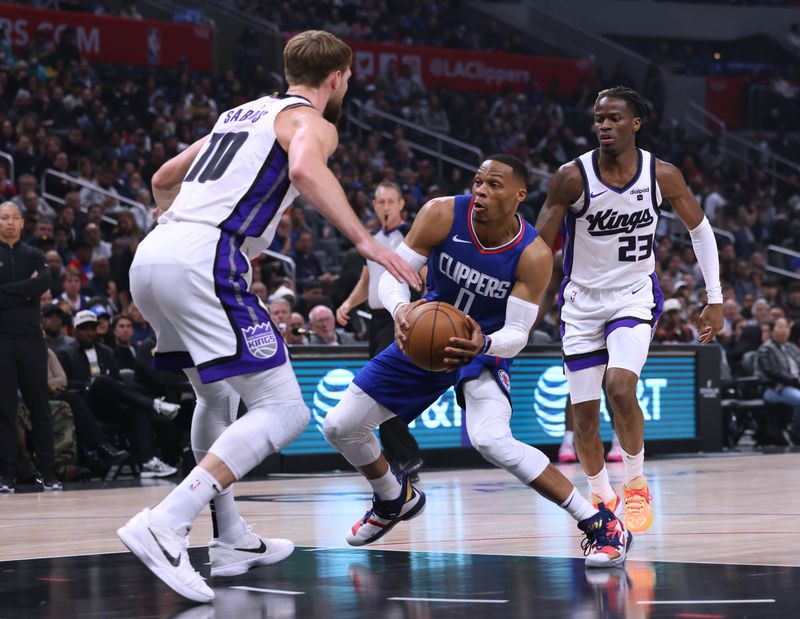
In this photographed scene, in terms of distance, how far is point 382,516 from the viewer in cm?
617

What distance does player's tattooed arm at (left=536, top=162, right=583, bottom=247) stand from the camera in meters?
6.78

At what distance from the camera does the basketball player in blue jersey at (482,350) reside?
5.78 metres

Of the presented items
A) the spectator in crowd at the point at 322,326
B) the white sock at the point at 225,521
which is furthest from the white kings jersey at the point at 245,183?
the spectator in crowd at the point at 322,326

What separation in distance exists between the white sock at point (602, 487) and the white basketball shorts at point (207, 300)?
7.58 ft

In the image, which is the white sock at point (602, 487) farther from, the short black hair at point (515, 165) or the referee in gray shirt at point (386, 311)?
the referee in gray shirt at point (386, 311)

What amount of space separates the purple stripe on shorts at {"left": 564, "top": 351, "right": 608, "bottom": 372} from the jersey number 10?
2.52 m

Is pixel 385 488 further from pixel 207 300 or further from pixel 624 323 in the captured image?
pixel 207 300

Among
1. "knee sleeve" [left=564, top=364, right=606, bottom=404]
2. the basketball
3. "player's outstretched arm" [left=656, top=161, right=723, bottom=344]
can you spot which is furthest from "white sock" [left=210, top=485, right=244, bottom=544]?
"player's outstretched arm" [left=656, top=161, right=723, bottom=344]

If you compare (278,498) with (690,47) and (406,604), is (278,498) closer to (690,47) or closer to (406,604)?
(406,604)

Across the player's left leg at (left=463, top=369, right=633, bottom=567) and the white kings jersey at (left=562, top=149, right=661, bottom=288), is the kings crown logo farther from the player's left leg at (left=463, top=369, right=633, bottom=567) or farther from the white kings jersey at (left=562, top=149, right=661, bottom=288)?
the white kings jersey at (left=562, top=149, right=661, bottom=288)

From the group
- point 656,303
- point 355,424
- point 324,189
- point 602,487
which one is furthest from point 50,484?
point 324,189

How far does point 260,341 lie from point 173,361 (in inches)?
17.4

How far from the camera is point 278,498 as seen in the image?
9.38 m

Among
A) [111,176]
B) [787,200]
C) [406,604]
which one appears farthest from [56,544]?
[787,200]
